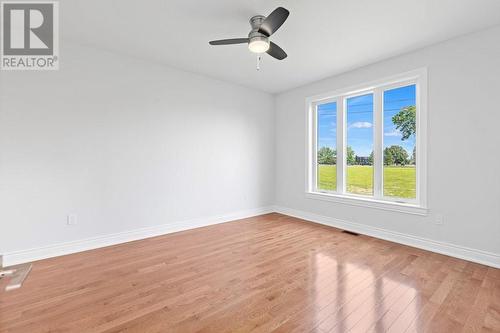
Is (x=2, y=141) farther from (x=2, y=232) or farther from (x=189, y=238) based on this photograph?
(x=189, y=238)

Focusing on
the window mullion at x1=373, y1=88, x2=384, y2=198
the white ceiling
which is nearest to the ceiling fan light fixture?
the white ceiling

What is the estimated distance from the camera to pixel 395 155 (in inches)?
137

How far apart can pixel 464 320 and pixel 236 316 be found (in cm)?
168

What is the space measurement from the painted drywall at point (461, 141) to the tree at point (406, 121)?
0.30 metres

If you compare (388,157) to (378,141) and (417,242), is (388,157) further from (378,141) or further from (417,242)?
(417,242)

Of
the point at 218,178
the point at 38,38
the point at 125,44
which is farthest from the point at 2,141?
the point at 218,178

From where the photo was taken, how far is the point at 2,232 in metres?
2.57

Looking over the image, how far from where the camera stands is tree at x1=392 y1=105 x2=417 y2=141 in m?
3.30

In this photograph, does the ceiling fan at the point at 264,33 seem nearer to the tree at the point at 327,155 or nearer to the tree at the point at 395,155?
the tree at the point at 395,155

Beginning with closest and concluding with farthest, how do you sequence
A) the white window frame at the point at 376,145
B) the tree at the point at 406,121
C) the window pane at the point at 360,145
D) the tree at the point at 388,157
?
1. the white window frame at the point at 376,145
2. the tree at the point at 406,121
3. the tree at the point at 388,157
4. the window pane at the point at 360,145

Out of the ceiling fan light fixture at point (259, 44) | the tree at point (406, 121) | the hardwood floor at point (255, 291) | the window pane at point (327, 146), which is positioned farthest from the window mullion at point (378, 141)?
the ceiling fan light fixture at point (259, 44)

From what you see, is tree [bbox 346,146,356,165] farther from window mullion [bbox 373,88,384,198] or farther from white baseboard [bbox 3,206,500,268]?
white baseboard [bbox 3,206,500,268]

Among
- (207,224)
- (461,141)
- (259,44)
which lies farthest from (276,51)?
(207,224)

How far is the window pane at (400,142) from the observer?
3.31 metres
